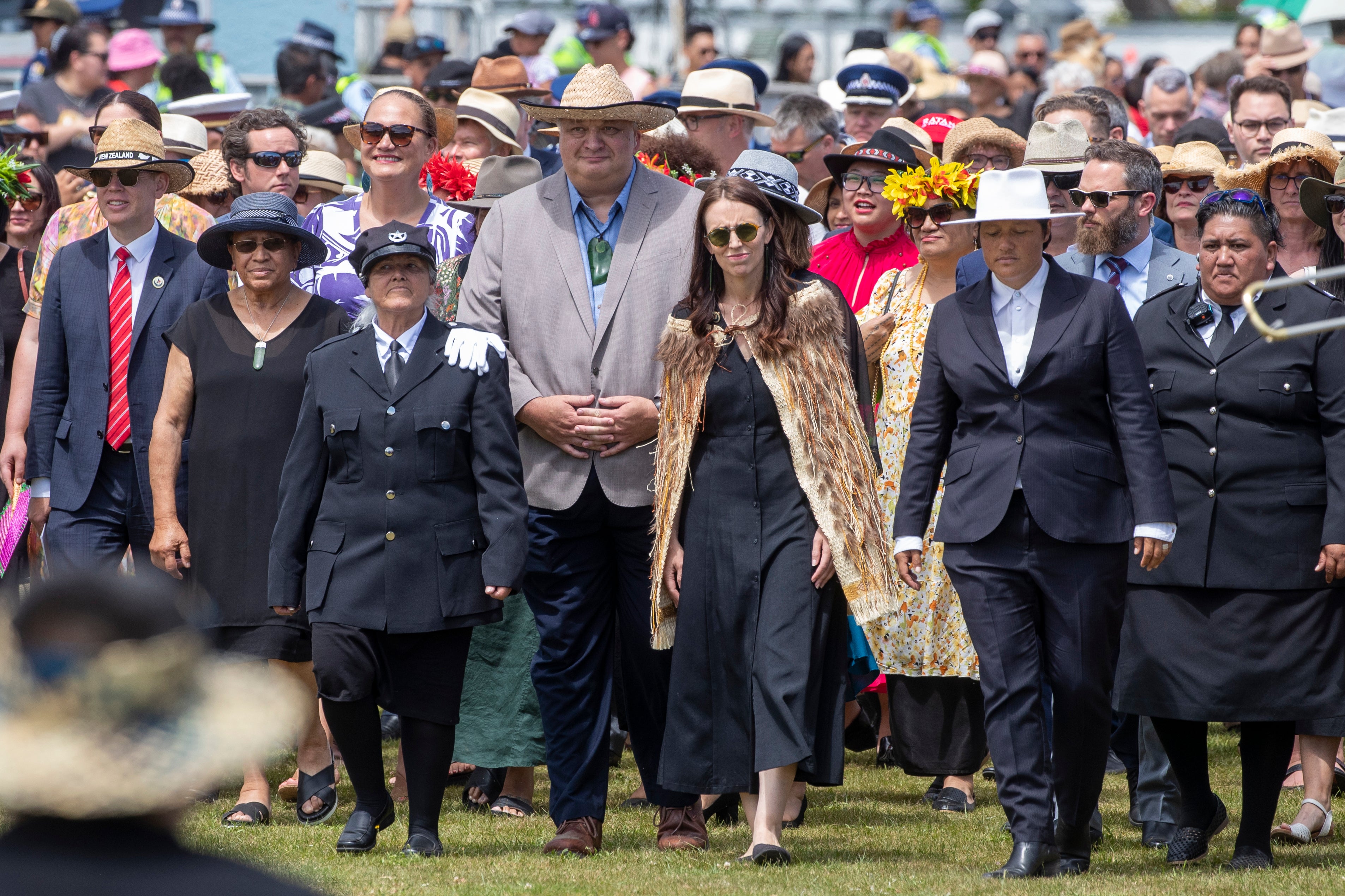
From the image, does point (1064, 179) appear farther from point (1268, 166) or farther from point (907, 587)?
point (907, 587)

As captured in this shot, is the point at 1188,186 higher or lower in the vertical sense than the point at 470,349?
higher

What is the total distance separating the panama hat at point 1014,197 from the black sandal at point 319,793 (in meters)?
3.30

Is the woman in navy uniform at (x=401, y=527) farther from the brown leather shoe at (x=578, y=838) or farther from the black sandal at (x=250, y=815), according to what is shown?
the black sandal at (x=250, y=815)

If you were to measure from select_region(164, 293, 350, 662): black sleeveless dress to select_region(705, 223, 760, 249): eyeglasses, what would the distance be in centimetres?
171

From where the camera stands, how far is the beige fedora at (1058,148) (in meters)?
8.53

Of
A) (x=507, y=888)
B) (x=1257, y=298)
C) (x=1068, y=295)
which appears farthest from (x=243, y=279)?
(x=1257, y=298)

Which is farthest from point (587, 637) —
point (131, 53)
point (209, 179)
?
point (131, 53)

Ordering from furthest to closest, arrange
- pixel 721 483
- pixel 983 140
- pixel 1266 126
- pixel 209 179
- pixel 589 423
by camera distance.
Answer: pixel 1266 126
pixel 209 179
pixel 983 140
pixel 589 423
pixel 721 483

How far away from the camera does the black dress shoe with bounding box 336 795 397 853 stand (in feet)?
20.2

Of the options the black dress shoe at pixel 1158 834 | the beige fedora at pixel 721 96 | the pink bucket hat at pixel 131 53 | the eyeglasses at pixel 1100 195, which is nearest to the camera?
the black dress shoe at pixel 1158 834

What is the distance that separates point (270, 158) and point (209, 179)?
33.4 inches

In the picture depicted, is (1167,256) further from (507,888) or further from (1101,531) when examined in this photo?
(507,888)

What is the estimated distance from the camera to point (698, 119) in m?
10.4

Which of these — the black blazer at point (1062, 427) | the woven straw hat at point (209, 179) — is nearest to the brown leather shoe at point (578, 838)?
the black blazer at point (1062, 427)
